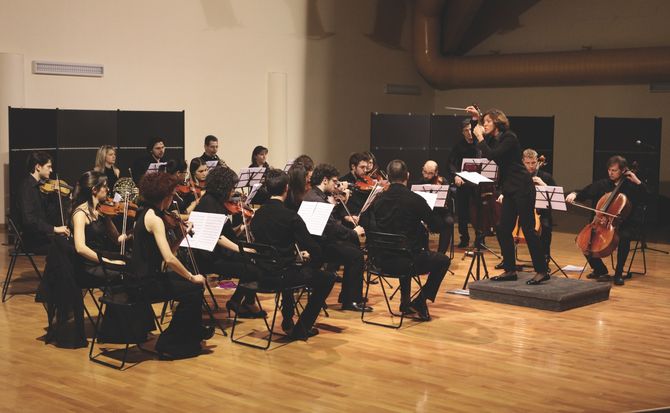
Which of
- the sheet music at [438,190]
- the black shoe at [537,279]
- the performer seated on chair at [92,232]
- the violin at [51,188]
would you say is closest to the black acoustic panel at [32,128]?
the violin at [51,188]

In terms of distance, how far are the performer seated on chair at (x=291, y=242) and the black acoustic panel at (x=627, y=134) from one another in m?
7.48

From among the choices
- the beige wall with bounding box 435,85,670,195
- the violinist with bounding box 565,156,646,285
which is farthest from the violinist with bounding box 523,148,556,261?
the beige wall with bounding box 435,85,670,195

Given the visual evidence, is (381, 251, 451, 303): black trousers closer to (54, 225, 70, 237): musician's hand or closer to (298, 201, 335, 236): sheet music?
(298, 201, 335, 236): sheet music

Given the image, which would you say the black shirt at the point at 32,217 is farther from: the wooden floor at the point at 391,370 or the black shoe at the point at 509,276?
the black shoe at the point at 509,276

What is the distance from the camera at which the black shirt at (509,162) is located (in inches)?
273

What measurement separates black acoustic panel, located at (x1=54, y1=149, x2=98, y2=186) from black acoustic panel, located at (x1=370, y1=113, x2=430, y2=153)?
4.13 m

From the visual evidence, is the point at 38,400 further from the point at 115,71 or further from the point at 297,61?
the point at 297,61

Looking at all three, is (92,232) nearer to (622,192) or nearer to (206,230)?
(206,230)

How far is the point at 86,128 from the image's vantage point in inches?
419

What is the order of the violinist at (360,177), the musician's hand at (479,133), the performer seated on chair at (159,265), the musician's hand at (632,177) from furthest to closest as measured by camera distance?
the violinist at (360,177)
the musician's hand at (632,177)
the musician's hand at (479,133)
the performer seated on chair at (159,265)

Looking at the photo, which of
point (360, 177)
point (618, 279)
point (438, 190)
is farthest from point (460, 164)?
point (618, 279)

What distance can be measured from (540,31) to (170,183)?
36.3ft

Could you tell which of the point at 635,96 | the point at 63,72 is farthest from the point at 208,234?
the point at 635,96

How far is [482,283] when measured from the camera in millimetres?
7371
